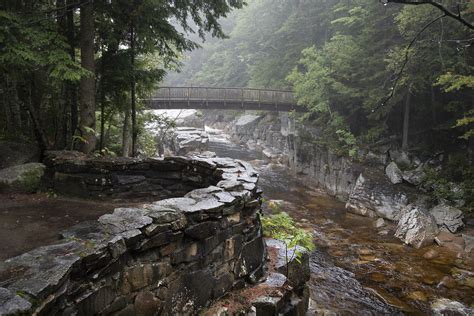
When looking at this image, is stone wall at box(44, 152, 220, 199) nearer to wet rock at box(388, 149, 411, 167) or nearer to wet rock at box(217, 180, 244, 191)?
wet rock at box(217, 180, 244, 191)

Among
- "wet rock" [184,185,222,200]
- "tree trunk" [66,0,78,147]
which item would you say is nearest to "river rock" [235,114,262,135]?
"tree trunk" [66,0,78,147]

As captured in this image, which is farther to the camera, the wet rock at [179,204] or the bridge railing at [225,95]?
the bridge railing at [225,95]

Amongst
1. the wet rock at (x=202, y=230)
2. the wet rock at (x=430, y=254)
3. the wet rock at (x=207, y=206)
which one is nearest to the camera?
the wet rock at (x=202, y=230)

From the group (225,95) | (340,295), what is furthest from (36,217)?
(225,95)

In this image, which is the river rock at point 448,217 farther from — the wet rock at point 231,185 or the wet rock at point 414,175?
the wet rock at point 231,185

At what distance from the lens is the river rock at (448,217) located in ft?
33.6

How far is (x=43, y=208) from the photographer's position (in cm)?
518

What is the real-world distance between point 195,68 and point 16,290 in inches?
1956

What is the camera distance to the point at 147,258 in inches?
137

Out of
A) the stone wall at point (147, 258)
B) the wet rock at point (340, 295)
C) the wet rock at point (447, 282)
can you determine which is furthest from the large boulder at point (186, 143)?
the wet rock at point (447, 282)

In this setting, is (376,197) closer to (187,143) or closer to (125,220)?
(125,220)

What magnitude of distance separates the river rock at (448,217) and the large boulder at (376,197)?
1180mm

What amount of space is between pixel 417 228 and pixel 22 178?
10489 millimetres

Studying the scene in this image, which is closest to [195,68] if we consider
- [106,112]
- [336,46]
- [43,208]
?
[336,46]
